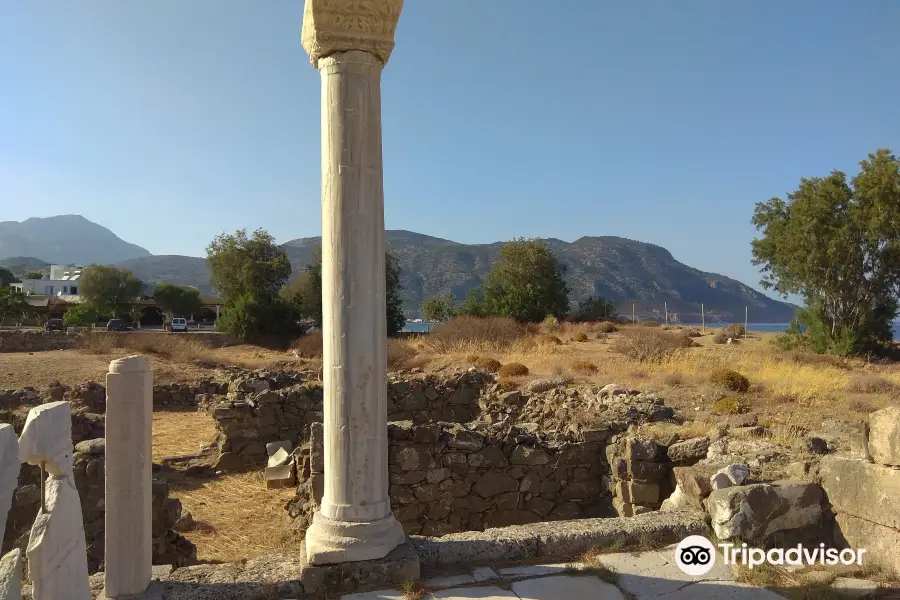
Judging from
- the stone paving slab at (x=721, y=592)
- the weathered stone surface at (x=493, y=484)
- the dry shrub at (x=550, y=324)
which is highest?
the dry shrub at (x=550, y=324)

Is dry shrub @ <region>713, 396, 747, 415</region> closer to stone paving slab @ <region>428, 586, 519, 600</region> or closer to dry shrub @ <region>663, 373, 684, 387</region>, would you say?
dry shrub @ <region>663, 373, 684, 387</region>

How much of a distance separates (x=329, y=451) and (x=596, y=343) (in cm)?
2120

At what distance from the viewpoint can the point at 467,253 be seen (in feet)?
546

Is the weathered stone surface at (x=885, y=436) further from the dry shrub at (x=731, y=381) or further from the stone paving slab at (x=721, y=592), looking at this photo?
the dry shrub at (x=731, y=381)

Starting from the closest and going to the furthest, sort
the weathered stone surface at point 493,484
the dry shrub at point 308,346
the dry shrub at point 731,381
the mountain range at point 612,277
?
the weathered stone surface at point 493,484, the dry shrub at point 731,381, the dry shrub at point 308,346, the mountain range at point 612,277

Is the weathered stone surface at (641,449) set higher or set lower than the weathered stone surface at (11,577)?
lower

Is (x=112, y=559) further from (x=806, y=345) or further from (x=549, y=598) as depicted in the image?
(x=806, y=345)

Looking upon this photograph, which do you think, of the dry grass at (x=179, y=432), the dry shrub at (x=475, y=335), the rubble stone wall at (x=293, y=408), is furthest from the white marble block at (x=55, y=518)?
the dry shrub at (x=475, y=335)

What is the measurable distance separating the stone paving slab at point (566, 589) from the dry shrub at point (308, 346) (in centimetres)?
2240

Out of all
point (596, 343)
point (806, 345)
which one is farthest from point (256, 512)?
point (806, 345)

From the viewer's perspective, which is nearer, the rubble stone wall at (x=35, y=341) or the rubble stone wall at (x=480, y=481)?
the rubble stone wall at (x=480, y=481)

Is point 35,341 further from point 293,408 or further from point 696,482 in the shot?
point 696,482

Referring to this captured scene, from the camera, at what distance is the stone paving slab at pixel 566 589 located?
3.60 metres

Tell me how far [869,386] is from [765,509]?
29.7 feet
